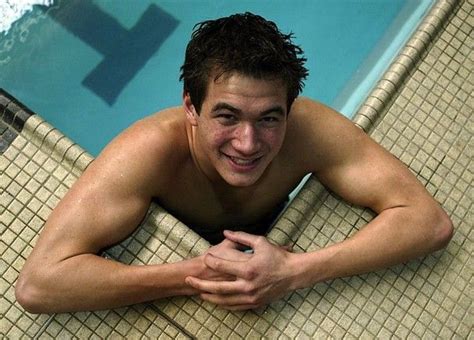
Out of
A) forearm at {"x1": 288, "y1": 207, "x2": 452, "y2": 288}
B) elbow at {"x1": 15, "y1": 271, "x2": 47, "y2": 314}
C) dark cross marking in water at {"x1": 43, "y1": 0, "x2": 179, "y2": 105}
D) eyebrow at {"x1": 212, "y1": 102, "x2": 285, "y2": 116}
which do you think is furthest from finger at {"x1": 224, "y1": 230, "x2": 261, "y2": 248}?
dark cross marking in water at {"x1": 43, "y1": 0, "x2": 179, "y2": 105}

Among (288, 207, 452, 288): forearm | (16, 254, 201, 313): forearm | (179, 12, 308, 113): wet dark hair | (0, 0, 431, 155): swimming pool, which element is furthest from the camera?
(0, 0, 431, 155): swimming pool

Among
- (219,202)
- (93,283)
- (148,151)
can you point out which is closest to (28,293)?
(93,283)

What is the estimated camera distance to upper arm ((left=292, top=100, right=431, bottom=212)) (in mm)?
1313

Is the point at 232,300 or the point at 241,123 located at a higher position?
the point at 241,123

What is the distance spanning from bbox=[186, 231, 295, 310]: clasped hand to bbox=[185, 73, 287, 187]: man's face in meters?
0.16

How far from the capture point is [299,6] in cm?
267

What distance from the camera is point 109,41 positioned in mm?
2506

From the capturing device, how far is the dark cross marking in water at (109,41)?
8.07ft

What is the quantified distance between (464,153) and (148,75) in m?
1.46

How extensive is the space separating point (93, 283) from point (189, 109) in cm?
42

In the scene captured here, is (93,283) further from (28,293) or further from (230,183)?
(230,183)

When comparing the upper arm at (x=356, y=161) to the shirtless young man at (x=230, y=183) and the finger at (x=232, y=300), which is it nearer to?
the shirtless young man at (x=230, y=183)

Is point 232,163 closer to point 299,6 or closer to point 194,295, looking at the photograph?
point 194,295

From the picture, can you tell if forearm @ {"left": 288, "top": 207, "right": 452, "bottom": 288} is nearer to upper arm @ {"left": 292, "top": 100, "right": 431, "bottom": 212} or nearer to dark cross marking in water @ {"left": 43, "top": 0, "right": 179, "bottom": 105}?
upper arm @ {"left": 292, "top": 100, "right": 431, "bottom": 212}
